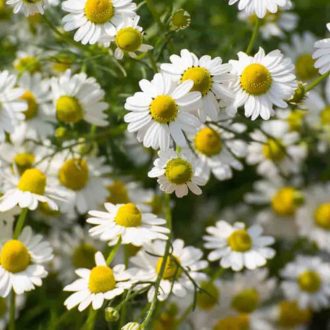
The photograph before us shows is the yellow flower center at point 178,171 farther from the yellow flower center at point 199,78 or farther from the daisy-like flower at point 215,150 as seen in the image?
the daisy-like flower at point 215,150

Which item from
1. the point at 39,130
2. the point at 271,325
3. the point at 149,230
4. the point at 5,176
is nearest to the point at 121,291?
the point at 149,230

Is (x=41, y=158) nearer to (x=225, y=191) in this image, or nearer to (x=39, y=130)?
(x=39, y=130)

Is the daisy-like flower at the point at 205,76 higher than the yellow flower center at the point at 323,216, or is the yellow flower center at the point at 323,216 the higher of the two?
the daisy-like flower at the point at 205,76

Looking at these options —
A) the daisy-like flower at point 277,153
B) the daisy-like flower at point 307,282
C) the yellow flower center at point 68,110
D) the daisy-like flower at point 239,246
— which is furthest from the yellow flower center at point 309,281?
the yellow flower center at point 68,110

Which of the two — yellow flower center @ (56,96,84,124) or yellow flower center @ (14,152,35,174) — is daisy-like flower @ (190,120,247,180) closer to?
yellow flower center @ (56,96,84,124)

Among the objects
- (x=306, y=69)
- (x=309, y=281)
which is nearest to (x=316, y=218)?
(x=309, y=281)

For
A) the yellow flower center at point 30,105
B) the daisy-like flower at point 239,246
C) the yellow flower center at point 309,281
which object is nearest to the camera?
the daisy-like flower at point 239,246
